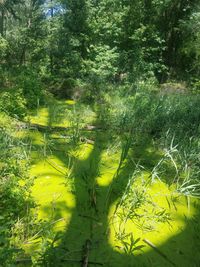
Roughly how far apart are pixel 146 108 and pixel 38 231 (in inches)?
142

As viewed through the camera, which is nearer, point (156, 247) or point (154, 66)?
point (156, 247)

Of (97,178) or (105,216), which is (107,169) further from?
(105,216)

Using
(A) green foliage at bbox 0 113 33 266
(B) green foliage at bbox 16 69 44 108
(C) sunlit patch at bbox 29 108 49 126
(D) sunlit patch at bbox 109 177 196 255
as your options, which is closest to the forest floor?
(D) sunlit patch at bbox 109 177 196 255

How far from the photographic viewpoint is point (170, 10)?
12242 millimetres

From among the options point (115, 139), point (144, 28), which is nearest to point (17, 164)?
point (115, 139)

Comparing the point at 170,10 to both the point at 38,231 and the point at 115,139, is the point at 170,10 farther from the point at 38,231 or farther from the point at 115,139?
the point at 38,231

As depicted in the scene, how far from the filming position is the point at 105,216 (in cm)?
278

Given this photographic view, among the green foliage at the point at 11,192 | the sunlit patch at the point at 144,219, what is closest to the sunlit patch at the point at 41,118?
the green foliage at the point at 11,192

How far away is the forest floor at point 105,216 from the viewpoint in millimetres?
2266

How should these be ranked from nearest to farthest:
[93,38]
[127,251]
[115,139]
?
[127,251] < [115,139] < [93,38]

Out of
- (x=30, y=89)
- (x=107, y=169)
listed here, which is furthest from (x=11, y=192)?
(x=30, y=89)

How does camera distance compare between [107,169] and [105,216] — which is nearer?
[105,216]

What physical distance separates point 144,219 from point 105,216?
1.18ft

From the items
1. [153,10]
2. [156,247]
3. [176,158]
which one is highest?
[153,10]
